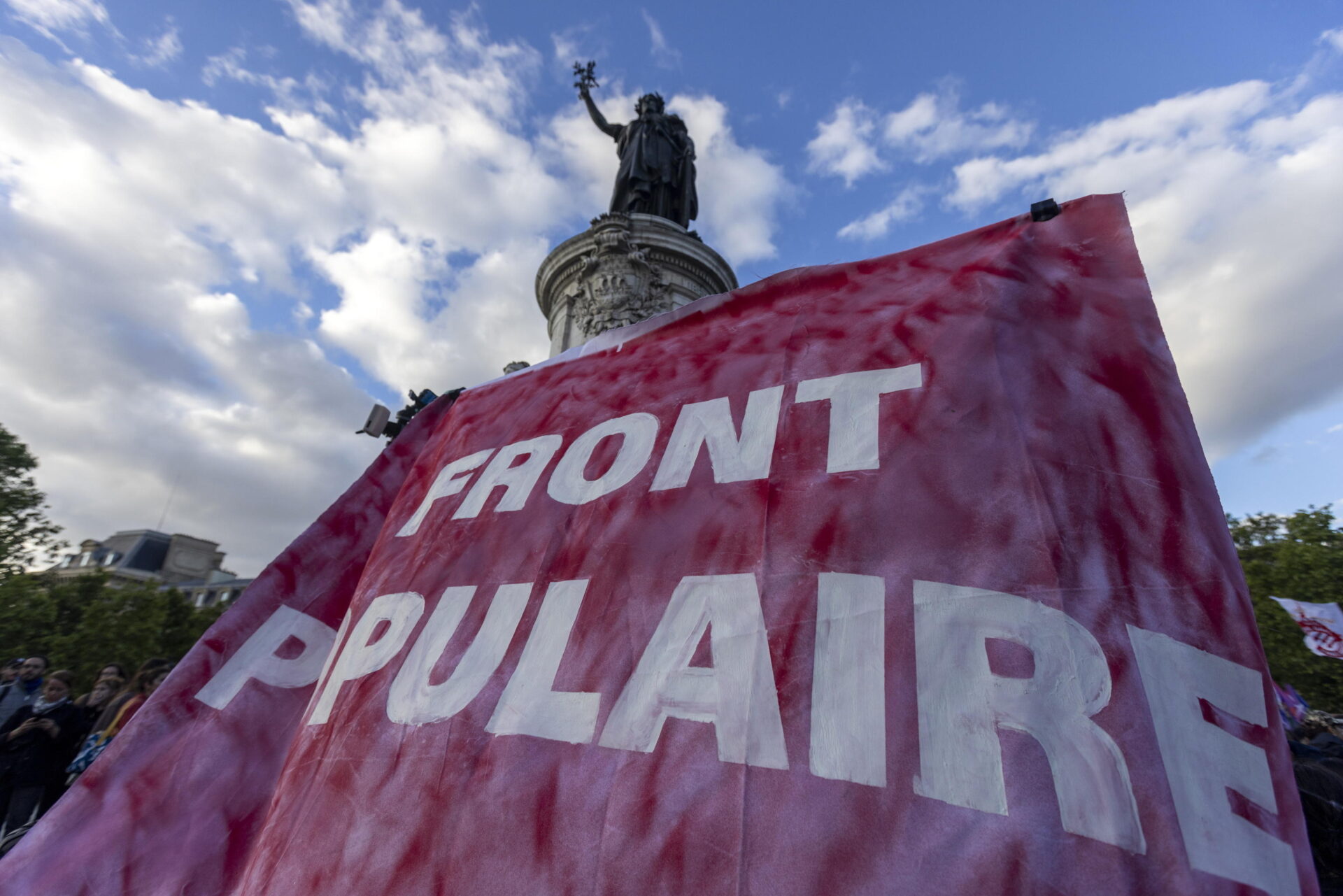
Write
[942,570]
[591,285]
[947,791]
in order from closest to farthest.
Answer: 1. [947,791]
2. [942,570]
3. [591,285]

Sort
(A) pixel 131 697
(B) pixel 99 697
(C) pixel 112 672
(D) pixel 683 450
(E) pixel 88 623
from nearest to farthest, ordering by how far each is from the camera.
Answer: (D) pixel 683 450, (A) pixel 131 697, (B) pixel 99 697, (C) pixel 112 672, (E) pixel 88 623

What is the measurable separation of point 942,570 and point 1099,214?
1.53 meters

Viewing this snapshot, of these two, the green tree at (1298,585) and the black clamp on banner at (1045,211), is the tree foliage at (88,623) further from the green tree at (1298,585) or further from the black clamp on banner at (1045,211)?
the green tree at (1298,585)

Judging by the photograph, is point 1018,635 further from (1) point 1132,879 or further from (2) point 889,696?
(1) point 1132,879

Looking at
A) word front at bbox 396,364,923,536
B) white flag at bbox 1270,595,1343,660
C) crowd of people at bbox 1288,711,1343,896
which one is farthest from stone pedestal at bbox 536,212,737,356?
white flag at bbox 1270,595,1343,660

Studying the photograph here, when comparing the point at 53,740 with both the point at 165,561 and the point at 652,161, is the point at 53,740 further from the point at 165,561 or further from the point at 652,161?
the point at 165,561

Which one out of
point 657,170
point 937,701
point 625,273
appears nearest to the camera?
point 937,701

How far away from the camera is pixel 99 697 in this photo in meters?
4.92

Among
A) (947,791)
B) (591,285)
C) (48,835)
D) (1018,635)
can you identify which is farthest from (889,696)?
(591,285)

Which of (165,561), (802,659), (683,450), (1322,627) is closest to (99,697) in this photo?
(683,450)

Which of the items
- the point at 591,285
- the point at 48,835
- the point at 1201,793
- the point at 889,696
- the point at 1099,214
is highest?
the point at 591,285

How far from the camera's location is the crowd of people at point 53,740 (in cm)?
398

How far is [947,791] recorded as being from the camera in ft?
4.67

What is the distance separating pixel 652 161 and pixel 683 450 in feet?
29.5
